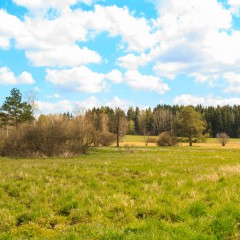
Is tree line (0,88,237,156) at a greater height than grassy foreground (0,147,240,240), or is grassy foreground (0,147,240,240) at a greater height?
tree line (0,88,237,156)

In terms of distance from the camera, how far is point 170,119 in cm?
14950

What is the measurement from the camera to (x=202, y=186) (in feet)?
38.8

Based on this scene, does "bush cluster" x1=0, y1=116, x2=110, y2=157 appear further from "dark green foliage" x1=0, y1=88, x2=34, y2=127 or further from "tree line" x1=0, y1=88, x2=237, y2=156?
"dark green foliage" x1=0, y1=88, x2=34, y2=127

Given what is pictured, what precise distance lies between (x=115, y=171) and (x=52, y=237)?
896cm

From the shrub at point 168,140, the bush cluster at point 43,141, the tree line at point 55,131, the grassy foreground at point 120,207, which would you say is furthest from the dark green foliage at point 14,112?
the grassy foreground at point 120,207

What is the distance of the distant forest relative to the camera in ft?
449

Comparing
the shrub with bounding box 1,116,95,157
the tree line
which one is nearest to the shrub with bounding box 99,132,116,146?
the tree line

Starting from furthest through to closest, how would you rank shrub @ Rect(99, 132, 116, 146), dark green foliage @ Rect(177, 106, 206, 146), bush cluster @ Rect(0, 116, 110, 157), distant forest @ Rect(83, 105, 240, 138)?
1. distant forest @ Rect(83, 105, 240, 138)
2. dark green foliage @ Rect(177, 106, 206, 146)
3. shrub @ Rect(99, 132, 116, 146)
4. bush cluster @ Rect(0, 116, 110, 157)

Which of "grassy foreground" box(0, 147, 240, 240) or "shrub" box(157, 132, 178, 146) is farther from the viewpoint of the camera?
"shrub" box(157, 132, 178, 146)

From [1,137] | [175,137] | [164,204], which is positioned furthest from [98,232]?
[175,137]

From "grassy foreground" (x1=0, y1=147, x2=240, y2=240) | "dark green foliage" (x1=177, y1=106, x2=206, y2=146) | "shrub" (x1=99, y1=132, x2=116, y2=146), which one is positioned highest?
"dark green foliage" (x1=177, y1=106, x2=206, y2=146)

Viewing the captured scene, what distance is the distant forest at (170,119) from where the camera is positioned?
449 feet

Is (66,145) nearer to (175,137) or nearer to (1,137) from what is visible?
(1,137)

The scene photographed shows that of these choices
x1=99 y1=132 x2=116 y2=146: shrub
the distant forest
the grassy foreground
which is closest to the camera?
the grassy foreground
